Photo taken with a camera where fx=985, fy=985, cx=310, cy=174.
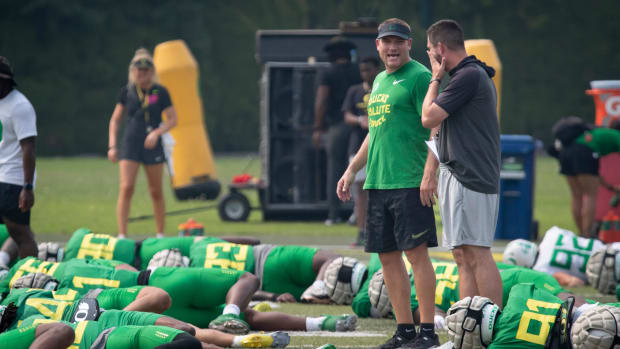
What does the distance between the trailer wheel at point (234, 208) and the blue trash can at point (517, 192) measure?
3.97 metres

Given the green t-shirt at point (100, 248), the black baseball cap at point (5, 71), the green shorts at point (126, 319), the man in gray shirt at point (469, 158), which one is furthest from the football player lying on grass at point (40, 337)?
the black baseball cap at point (5, 71)

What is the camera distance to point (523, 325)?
531cm

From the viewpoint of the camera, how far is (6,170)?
7.56 metres

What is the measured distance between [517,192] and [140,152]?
4.58 metres

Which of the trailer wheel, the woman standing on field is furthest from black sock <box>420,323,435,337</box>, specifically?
the trailer wheel

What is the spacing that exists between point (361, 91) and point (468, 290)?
598cm

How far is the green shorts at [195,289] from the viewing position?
639cm

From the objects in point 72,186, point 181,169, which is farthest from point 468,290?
point 72,186

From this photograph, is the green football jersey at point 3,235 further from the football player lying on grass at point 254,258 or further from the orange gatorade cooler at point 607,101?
the orange gatorade cooler at point 607,101

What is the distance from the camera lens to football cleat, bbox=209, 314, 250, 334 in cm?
613

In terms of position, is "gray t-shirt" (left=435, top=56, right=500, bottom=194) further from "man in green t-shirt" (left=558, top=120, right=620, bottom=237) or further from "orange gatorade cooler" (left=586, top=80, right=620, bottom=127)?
"orange gatorade cooler" (left=586, top=80, right=620, bottom=127)

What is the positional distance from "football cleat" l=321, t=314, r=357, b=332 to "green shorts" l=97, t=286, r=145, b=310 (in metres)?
1.23

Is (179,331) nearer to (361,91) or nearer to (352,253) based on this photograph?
(352,253)

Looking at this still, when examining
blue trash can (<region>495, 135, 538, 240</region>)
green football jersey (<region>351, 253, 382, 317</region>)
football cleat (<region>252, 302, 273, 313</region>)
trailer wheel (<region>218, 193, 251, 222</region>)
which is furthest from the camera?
trailer wheel (<region>218, 193, 251, 222</region>)
